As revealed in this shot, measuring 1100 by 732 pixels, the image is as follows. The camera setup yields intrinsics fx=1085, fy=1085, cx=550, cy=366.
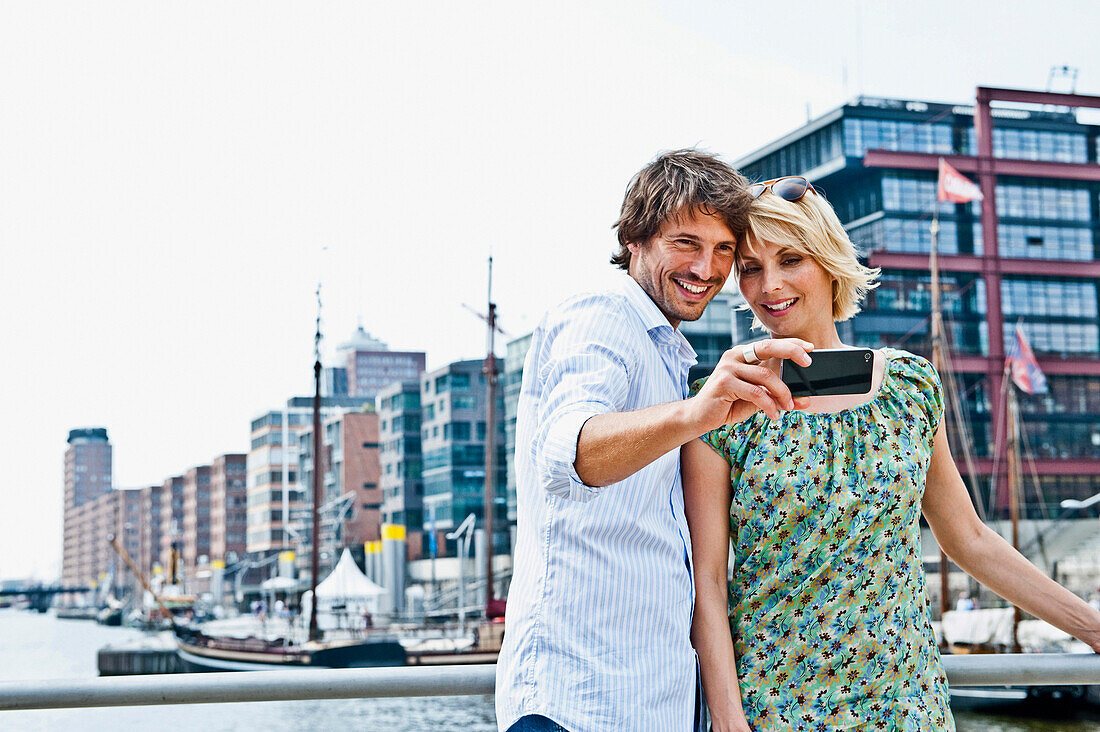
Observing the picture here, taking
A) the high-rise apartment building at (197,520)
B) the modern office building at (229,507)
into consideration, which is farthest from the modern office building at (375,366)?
the modern office building at (229,507)

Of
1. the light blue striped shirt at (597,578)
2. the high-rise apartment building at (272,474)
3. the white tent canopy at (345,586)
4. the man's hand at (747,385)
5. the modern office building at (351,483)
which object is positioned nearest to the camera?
the man's hand at (747,385)

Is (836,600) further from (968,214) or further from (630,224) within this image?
(968,214)

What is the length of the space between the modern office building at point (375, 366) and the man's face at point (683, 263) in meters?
144

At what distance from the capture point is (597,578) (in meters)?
1.85

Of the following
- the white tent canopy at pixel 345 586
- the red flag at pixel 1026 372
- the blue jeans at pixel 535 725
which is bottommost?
the white tent canopy at pixel 345 586

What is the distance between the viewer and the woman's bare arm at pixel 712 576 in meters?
2.01

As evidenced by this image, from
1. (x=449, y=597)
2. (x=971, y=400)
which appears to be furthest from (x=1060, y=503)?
(x=449, y=597)

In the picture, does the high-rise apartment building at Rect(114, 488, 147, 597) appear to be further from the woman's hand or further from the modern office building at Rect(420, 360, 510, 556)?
the woman's hand

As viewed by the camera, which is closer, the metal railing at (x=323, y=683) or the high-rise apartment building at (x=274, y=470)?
the metal railing at (x=323, y=683)

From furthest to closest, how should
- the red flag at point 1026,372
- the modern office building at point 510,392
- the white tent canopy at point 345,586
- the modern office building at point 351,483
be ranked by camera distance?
the modern office building at point 351,483, the modern office building at point 510,392, the white tent canopy at point 345,586, the red flag at point 1026,372

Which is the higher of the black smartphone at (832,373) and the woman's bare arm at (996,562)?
the black smartphone at (832,373)

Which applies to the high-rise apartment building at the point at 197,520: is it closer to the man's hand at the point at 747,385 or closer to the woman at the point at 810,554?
the woman at the point at 810,554

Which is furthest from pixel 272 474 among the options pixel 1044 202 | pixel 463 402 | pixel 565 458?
pixel 565 458

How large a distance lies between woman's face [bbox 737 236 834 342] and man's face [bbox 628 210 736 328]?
140mm
